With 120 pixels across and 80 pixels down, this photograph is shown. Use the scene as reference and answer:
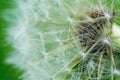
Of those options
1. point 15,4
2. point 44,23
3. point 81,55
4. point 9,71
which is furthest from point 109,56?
point 9,71

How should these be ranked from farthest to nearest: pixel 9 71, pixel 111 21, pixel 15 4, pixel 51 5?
1. pixel 9 71
2. pixel 15 4
3. pixel 51 5
4. pixel 111 21

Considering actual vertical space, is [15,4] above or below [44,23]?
above

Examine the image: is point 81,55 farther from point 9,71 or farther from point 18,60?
point 9,71

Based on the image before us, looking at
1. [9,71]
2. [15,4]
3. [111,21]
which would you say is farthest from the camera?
[9,71]

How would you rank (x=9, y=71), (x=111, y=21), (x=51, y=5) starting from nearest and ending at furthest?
(x=111, y=21) < (x=51, y=5) < (x=9, y=71)

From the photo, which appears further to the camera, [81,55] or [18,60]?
[18,60]

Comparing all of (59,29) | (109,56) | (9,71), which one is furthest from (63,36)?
(9,71)

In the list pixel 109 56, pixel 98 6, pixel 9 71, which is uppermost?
pixel 9 71

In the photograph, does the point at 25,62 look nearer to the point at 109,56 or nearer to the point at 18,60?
the point at 18,60

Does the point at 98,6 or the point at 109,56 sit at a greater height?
the point at 98,6
